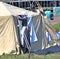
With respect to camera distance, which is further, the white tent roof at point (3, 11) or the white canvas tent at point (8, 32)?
the white tent roof at point (3, 11)

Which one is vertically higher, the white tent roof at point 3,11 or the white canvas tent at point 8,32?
the white tent roof at point 3,11

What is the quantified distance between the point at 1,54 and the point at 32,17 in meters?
2.37

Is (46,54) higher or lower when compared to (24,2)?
higher

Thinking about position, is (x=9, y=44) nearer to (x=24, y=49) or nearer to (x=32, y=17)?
(x=24, y=49)

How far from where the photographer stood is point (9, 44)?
16.1 metres

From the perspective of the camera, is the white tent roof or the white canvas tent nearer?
the white canvas tent

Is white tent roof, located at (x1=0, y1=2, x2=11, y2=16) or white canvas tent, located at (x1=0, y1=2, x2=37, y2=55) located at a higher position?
white tent roof, located at (x1=0, y1=2, x2=11, y2=16)

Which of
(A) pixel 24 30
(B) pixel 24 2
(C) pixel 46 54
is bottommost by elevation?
(B) pixel 24 2

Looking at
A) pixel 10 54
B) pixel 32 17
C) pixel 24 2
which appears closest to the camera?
pixel 10 54

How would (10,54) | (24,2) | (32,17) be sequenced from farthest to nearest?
(24,2) < (32,17) < (10,54)

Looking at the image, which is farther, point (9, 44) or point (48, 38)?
point (48, 38)

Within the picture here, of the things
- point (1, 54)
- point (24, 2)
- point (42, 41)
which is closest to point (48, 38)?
point (42, 41)

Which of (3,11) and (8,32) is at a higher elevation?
(3,11)

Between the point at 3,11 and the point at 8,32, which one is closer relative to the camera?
the point at 8,32
